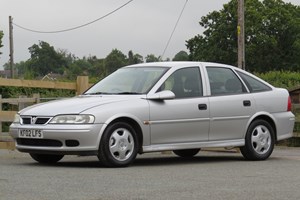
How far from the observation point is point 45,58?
357ft

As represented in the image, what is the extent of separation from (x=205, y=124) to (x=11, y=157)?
3.15 metres

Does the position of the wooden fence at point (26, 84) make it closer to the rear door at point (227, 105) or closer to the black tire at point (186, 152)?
the black tire at point (186, 152)

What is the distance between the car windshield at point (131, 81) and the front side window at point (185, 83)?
17 cm

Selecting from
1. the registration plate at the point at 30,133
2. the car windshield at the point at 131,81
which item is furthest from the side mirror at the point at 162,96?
the registration plate at the point at 30,133

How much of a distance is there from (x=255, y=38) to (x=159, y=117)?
7033cm

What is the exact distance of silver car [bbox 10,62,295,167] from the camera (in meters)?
9.74

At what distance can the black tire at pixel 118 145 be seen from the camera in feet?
32.0

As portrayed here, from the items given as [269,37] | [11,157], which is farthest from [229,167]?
[269,37]

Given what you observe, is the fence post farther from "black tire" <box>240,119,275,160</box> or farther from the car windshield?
"black tire" <box>240,119,275,160</box>

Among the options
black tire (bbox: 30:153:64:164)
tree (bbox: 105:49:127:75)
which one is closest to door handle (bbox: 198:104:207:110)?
black tire (bbox: 30:153:64:164)

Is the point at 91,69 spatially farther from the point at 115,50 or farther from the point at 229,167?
the point at 229,167

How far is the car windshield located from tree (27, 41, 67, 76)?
310 ft

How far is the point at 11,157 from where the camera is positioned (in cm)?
1173

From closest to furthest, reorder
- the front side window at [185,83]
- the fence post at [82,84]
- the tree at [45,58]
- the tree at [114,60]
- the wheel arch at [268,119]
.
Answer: the front side window at [185,83]
the wheel arch at [268,119]
the fence post at [82,84]
the tree at [114,60]
the tree at [45,58]
